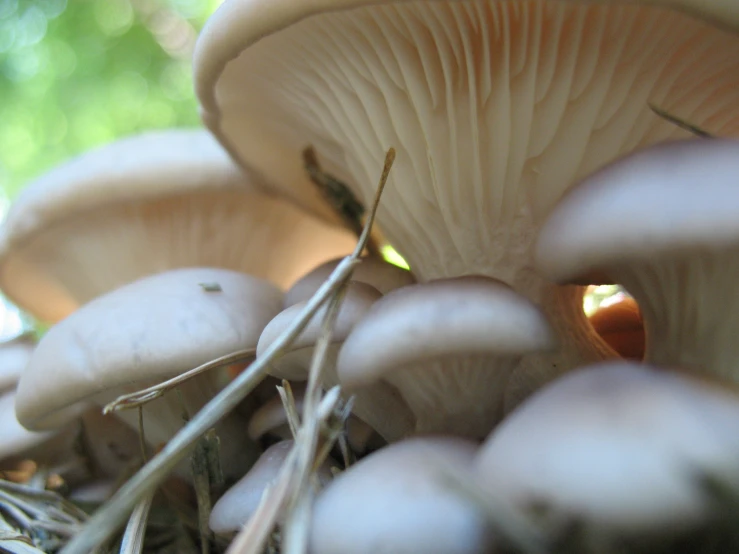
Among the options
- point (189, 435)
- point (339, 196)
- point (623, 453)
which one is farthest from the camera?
point (339, 196)

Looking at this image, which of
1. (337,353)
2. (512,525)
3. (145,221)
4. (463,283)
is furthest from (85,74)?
(512,525)

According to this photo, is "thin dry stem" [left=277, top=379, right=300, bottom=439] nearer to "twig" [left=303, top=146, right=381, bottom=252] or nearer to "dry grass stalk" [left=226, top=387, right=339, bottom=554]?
"dry grass stalk" [left=226, top=387, right=339, bottom=554]

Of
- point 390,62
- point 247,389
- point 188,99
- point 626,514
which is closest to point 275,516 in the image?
point 247,389

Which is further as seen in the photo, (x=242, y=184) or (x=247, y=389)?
(x=242, y=184)

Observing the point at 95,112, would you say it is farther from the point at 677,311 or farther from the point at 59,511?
the point at 677,311

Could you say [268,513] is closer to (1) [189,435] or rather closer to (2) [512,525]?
(1) [189,435]


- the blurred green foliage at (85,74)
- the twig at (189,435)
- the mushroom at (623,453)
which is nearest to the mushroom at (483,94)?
the twig at (189,435)
